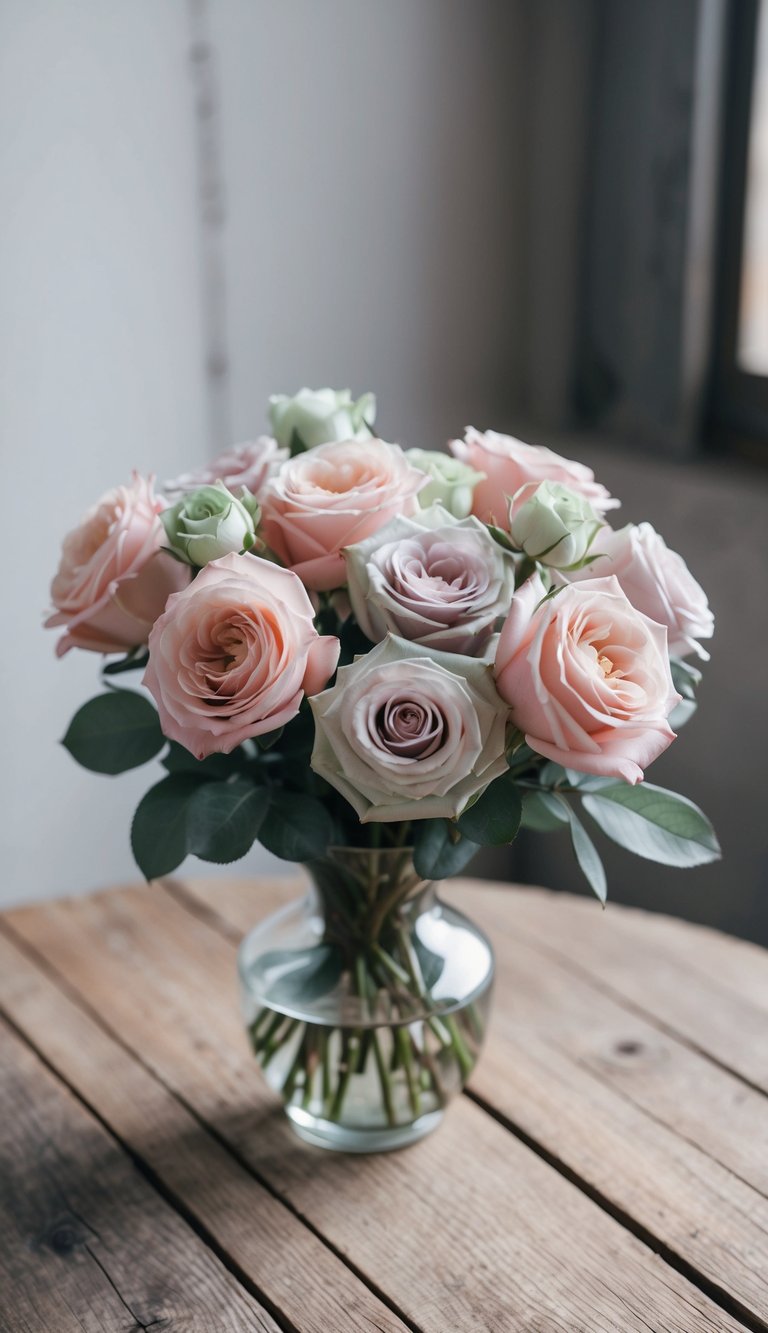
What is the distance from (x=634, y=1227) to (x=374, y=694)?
444 mm

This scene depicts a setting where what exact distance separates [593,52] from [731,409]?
55 centimetres

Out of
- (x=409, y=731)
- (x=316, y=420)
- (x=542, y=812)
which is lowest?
(x=542, y=812)

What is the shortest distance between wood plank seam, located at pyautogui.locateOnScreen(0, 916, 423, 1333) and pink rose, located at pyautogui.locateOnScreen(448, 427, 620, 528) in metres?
0.50

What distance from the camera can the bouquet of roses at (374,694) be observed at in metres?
0.71

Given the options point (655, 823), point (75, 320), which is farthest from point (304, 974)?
point (75, 320)

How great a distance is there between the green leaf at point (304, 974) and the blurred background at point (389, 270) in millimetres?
877

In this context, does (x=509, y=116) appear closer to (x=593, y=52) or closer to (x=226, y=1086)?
(x=593, y=52)

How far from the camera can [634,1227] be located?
88 centimetres

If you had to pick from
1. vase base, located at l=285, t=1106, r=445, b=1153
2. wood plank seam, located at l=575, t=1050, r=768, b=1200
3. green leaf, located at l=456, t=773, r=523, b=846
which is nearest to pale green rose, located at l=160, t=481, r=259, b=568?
green leaf, located at l=456, t=773, r=523, b=846

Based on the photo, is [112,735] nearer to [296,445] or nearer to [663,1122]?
[296,445]

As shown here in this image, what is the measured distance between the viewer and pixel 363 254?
1847mm

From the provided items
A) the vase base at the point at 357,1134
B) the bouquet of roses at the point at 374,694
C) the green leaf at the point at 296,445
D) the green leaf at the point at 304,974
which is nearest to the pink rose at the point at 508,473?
the bouquet of roses at the point at 374,694

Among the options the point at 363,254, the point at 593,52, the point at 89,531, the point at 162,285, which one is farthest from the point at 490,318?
the point at 89,531

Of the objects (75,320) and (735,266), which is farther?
(735,266)
